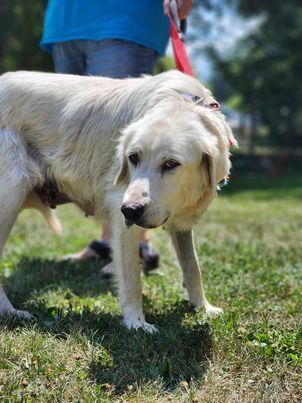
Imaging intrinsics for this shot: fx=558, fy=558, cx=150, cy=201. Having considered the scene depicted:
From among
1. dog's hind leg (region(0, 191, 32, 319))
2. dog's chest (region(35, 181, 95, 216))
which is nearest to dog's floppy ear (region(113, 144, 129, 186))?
dog's chest (region(35, 181, 95, 216))

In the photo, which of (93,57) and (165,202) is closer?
(165,202)

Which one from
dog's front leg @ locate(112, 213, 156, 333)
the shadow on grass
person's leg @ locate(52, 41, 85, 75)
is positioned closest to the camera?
the shadow on grass

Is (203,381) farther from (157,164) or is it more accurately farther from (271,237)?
(271,237)

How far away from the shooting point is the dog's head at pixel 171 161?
268cm

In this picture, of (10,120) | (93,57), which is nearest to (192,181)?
(10,120)

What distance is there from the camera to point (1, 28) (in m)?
14.9

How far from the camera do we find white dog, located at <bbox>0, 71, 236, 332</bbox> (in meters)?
2.74

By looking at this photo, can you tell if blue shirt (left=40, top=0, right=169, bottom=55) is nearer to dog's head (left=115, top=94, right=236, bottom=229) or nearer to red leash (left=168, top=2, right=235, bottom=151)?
red leash (left=168, top=2, right=235, bottom=151)

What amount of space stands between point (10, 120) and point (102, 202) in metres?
0.78

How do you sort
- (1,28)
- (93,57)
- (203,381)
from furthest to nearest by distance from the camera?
(1,28), (93,57), (203,381)

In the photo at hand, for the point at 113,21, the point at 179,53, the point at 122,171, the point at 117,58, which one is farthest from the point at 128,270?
the point at 113,21

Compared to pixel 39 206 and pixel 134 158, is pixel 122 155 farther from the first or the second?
pixel 39 206

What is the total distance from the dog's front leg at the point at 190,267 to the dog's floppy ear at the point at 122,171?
51 cm

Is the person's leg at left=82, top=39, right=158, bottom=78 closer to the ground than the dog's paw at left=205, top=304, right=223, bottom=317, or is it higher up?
higher up
